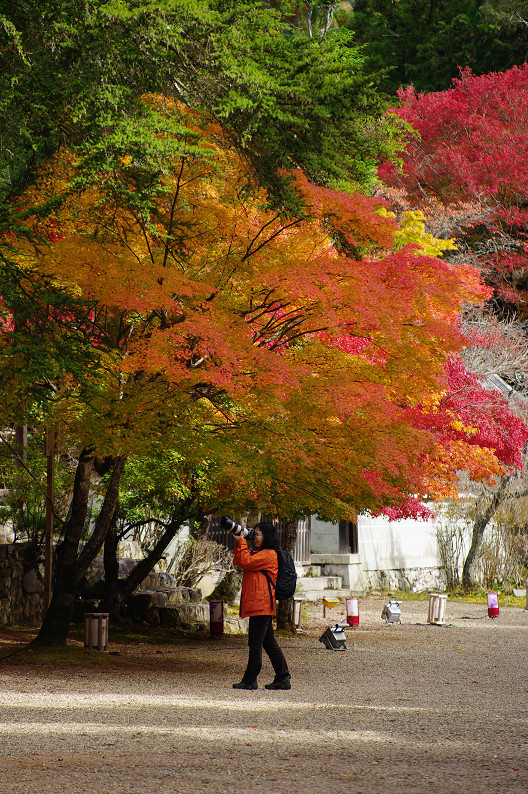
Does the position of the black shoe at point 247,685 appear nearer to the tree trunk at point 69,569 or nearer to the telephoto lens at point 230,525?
the telephoto lens at point 230,525

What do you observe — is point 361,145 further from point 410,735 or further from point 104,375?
point 410,735

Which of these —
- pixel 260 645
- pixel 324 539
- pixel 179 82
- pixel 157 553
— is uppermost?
pixel 179 82

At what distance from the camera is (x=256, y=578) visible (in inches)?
292

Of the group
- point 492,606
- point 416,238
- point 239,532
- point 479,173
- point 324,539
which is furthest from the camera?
point 479,173

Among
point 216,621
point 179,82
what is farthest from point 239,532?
point 216,621

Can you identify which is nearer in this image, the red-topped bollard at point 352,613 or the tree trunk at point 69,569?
the tree trunk at point 69,569

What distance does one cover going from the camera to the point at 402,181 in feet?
79.4

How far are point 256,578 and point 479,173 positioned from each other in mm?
18799

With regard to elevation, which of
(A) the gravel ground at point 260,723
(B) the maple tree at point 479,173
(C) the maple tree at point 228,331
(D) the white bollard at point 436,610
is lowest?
(A) the gravel ground at point 260,723

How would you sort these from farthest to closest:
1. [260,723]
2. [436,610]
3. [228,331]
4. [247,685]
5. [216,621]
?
[436,610]
[216,621]
[228,331]
[247,685]
[260,723]

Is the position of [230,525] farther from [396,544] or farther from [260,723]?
[396,544]

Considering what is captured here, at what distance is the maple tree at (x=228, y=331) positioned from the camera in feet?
26.1

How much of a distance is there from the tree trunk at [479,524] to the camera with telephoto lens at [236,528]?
1298 cm

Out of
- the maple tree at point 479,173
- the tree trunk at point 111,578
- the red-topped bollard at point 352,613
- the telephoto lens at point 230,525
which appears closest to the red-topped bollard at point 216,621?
the tree trunk at point 111,578
